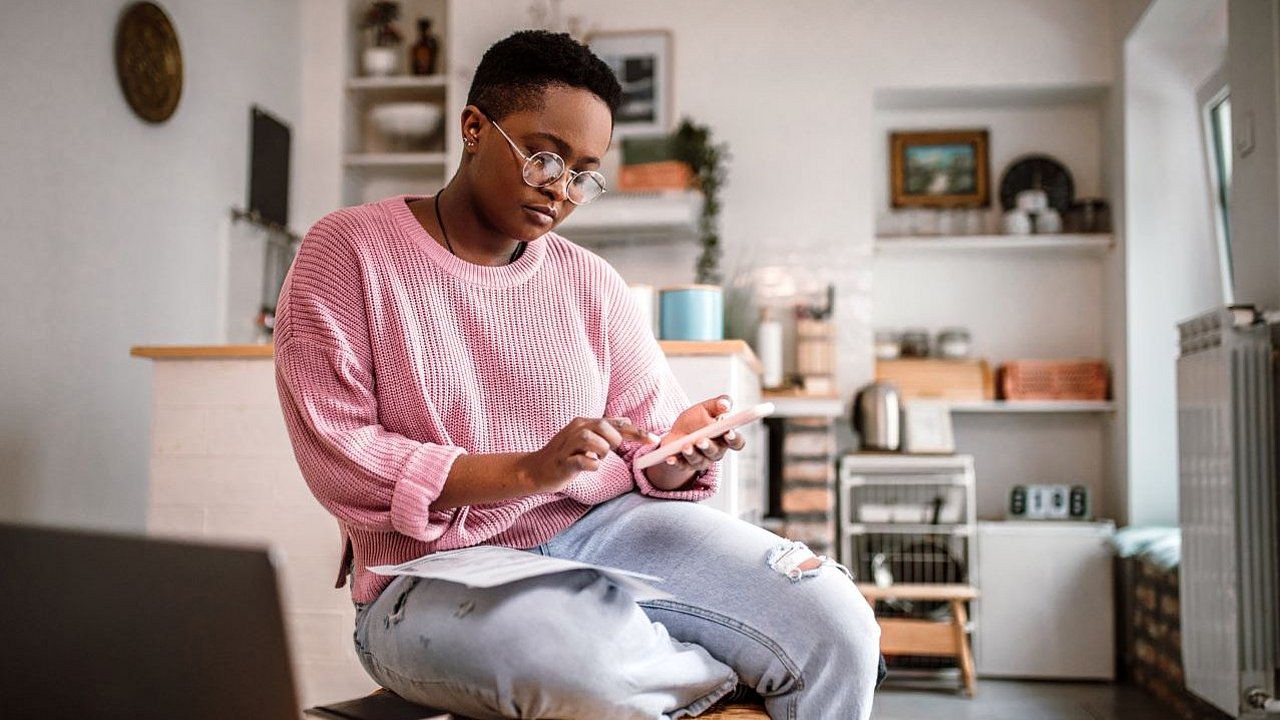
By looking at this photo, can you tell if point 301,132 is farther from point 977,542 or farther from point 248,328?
point 977,542

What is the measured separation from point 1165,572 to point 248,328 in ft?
10.7

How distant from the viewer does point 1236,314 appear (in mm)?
2748

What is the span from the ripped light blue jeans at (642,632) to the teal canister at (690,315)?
106 centimetres

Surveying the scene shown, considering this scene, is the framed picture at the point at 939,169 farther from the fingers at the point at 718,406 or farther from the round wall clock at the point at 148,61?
the fingers at the point at 718,406

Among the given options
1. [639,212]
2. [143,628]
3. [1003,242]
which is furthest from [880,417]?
[143,628]

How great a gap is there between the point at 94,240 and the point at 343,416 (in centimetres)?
241

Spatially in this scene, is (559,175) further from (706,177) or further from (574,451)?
(706,177)

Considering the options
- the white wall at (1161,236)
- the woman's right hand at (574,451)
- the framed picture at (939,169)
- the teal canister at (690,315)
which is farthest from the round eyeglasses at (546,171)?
the framed picture at (939,169)

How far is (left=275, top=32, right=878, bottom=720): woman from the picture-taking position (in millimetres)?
A: 1099

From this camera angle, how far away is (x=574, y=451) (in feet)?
3.69

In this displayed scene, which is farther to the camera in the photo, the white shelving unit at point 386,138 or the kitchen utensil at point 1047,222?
the white shelving unit at point 386,138

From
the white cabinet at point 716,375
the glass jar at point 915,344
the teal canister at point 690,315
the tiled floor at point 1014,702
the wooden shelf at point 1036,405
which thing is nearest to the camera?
the white cabinet at point 716,375

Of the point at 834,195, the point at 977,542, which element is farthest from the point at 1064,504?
the point at 834,195

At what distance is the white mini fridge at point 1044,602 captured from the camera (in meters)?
3.98
